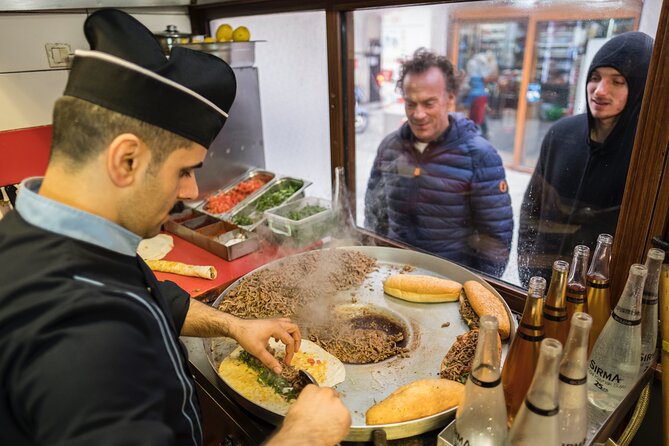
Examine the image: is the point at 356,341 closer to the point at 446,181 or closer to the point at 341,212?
the point at 341,212

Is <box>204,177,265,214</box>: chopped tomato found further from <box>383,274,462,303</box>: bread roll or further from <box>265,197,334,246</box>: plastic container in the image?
<box>383,274,462,303</box>: bread roll

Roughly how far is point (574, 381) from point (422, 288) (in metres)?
0.72

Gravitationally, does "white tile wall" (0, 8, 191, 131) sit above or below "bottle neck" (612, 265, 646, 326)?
above

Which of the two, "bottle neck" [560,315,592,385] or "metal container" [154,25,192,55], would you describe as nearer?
"bottle neck" [560,315,592,385]

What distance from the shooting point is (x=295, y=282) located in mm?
1646

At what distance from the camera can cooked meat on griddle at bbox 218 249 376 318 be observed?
1.53 meters

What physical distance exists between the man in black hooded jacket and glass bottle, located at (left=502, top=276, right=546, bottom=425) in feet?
2.32

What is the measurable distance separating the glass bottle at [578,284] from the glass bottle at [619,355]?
8 centimetres

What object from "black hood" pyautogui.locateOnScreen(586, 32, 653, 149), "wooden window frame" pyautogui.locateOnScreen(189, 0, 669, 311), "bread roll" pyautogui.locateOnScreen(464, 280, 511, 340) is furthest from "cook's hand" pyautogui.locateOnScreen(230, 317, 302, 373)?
"black hood" pyautogui.locateOnScreen(586, 32, 653, 149)

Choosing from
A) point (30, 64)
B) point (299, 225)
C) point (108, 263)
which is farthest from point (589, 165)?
point (30, 64)

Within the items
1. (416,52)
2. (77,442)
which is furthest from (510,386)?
(416,52)

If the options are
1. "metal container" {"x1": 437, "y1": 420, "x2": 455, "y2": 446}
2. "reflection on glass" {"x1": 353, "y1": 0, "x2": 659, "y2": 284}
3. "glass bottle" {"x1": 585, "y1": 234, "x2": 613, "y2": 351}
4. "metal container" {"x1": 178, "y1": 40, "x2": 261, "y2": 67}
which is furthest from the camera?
"metal container" {"x1": 178, "y1": 40, "x2": 261, "y2": 67}

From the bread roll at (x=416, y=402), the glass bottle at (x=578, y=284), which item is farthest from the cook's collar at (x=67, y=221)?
the glass bottle at (x=578, y=284)

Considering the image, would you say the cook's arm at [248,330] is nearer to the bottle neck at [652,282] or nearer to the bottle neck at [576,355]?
the bottle neck at [576,355]
